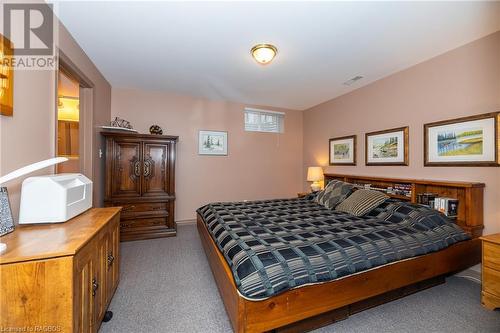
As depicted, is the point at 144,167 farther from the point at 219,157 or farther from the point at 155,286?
the point at 155,286

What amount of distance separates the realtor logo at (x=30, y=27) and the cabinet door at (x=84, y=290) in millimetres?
1520

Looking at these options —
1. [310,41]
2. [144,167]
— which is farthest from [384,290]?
[144,167]

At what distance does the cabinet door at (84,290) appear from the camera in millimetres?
1091

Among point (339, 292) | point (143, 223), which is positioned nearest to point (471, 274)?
point (339, 292)

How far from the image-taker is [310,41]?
2.41 metres

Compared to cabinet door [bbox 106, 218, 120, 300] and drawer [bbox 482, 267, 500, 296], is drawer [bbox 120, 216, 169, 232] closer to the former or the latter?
cabinet door [bbox 106, 218, 120, 300]

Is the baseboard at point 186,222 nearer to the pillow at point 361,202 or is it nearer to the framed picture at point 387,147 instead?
the pillow at point 361,202

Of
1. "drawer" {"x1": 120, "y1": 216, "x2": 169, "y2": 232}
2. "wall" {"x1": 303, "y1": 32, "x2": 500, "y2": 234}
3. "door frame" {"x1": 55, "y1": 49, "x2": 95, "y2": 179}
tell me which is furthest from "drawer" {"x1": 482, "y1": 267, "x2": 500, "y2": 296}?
"door frame" {"x1": 55, "y1": 49, "x2": 95, "y2": 179}

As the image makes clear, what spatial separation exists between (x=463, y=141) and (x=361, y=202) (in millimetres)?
1278

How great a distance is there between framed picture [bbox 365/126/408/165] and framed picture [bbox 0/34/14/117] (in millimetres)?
4089

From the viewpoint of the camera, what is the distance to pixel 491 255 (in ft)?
5.96

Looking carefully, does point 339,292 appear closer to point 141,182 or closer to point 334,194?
point 334,194

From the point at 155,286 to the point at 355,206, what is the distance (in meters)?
2.50

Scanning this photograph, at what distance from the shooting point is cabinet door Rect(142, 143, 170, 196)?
3.63 meters
